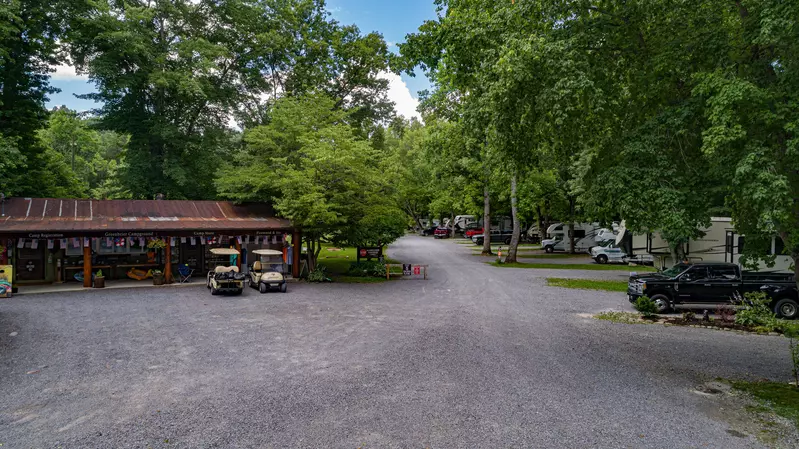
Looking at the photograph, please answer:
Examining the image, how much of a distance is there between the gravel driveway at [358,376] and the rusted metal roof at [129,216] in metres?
3.99

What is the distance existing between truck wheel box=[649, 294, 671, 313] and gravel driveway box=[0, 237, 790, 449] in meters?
1.94

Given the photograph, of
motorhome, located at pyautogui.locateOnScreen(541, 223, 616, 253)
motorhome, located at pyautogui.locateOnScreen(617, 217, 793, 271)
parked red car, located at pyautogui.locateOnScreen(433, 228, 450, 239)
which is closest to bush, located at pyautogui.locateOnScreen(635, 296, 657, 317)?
motorhome, located at pyautogui.locateOnScreen(617, 217, 793, 271)

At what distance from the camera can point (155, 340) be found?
37.2 feet

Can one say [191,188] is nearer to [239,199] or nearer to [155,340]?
[239,199]

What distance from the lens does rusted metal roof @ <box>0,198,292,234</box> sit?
1858 cm

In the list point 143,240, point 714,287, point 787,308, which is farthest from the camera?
point 143,240

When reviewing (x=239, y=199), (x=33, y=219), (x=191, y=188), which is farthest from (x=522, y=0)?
(x=191, y=188)

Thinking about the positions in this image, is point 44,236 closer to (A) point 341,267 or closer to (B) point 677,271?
(A) point 341,267

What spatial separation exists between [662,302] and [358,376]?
12.6 meters

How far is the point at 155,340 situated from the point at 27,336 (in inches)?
148

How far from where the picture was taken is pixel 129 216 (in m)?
→ 21.1

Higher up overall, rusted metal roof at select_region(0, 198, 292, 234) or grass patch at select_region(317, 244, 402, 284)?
rusted metal roof at select_region(0, 198, 292, 234)

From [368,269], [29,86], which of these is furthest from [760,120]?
[29,86]

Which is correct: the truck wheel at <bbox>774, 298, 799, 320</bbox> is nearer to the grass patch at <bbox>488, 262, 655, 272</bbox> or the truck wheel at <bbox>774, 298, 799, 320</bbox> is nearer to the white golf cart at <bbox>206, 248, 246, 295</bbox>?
the grass patch at <bbox>488, 262, 655, 272</bbox>
